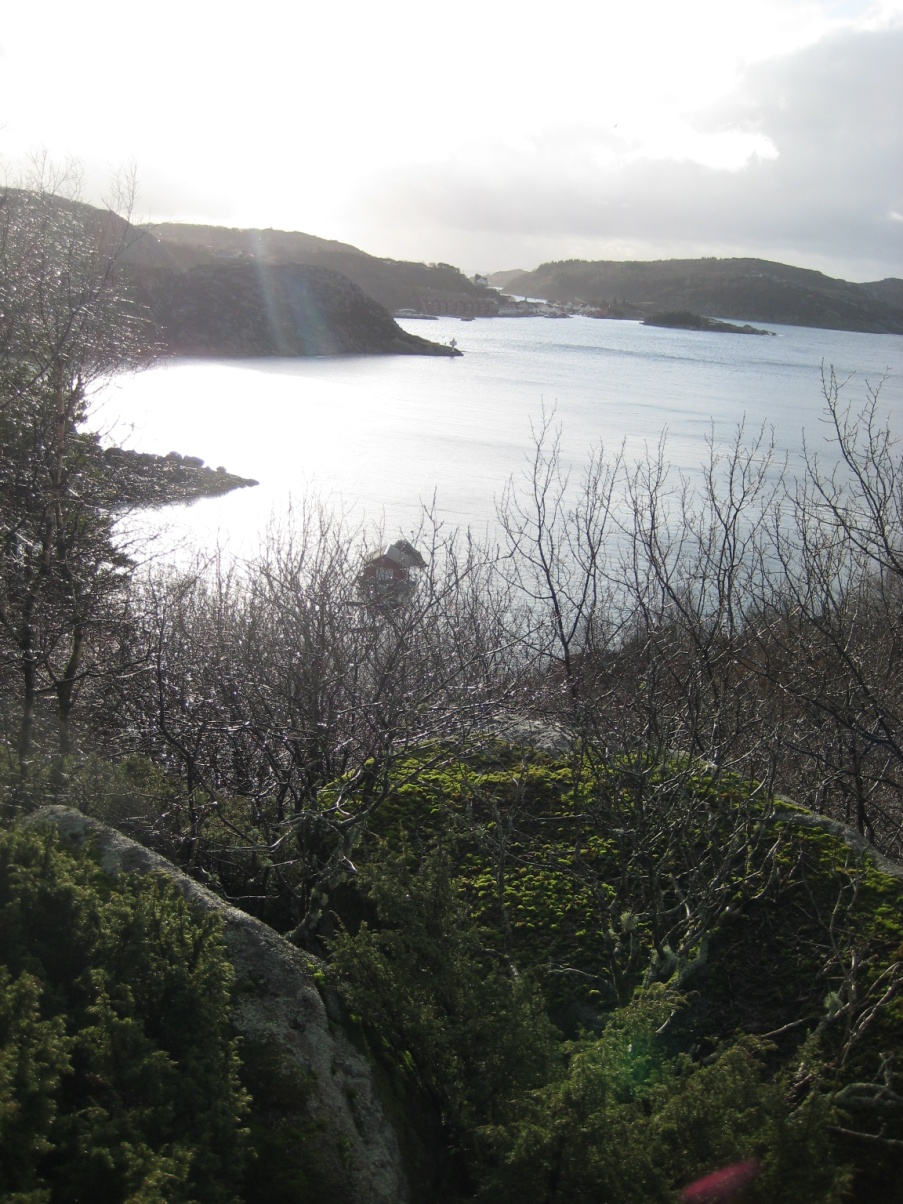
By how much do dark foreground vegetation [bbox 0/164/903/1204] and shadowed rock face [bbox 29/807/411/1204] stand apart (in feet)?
0.29

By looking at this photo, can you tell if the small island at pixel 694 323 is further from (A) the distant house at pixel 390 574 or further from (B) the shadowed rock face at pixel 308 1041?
(B) the shadowed rock face at pixel 308 1041

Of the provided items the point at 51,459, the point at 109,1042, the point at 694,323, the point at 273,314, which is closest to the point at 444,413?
the point at 273,314

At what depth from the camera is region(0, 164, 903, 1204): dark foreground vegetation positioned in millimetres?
2801

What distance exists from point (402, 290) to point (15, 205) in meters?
125

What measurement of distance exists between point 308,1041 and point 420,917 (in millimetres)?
693

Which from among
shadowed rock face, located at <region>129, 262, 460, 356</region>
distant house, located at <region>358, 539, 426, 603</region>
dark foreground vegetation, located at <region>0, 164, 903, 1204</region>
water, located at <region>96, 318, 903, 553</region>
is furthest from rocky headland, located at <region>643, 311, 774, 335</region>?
dark foreground vegetation, located at <region>0, 164, 903, 1204</region>

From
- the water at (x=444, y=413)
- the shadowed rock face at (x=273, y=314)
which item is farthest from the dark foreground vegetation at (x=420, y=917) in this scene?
the shadowed rock face at (x=273, y=314)

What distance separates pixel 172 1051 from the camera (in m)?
2.99

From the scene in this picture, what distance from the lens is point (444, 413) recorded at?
59531 millimetres

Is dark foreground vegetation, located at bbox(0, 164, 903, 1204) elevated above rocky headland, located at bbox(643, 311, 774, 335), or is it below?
below

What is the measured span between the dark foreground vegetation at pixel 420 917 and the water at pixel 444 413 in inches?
183

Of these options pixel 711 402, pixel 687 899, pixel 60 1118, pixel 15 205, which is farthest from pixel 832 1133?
pixel 711 402

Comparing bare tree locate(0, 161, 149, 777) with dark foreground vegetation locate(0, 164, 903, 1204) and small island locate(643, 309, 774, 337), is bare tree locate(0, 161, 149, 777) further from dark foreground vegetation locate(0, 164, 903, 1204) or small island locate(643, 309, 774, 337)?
small island locate(643, 309, 774, 337)

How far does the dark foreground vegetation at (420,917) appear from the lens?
2801 mm
